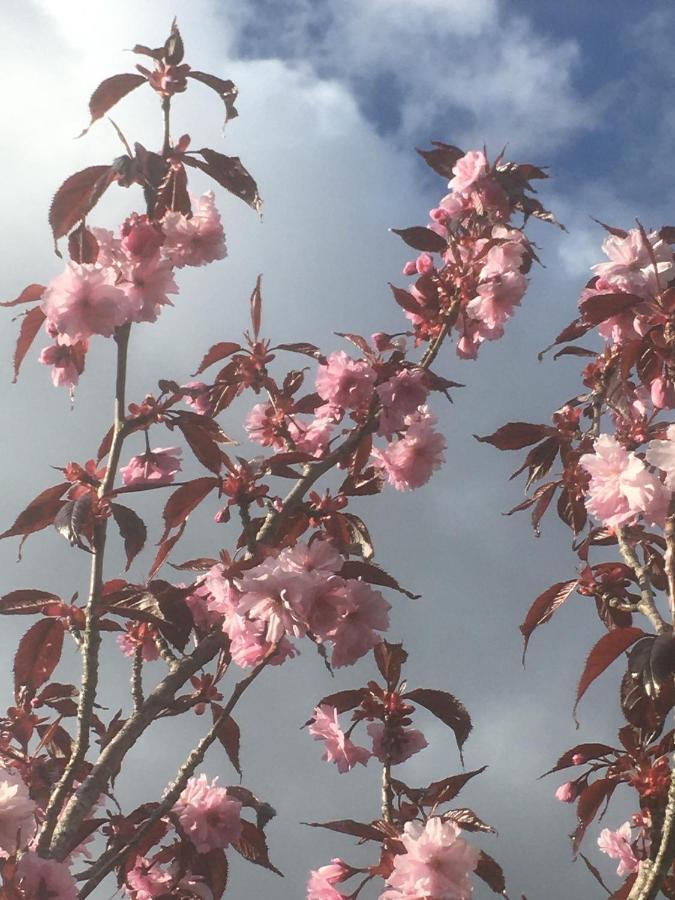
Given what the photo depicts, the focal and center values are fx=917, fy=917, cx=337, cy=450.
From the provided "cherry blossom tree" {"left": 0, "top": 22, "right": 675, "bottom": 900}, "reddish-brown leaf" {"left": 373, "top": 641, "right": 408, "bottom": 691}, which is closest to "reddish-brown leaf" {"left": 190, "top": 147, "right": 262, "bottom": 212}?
"cherry blossom tree" {"left": 0, "top": 22, "right": 675, "bottom": 900}

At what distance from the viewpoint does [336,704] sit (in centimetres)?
291

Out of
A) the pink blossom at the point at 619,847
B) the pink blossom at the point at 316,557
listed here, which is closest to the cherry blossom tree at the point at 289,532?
the pink blossom at the point at 316,557

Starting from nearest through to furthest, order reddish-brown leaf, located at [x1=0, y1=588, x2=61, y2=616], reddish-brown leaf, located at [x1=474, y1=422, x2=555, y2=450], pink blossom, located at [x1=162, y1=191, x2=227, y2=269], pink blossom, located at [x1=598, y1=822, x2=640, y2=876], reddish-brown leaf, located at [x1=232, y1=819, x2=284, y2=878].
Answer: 1. reddish-brown leaf, located at [x1=0, y1=588, x2=61, y2=616]
2. pink blossom, located at [x1=162, y1=191, x2=227, y2=269]
3. reddish-brown leaf, located at [x1=232, y1=819, x2=284, y2=878]
4. reddish-brown leaf, located at [x1=474, y1=422, x2=555, y2=450]
5. pink blossom, located at [x1=598, y1=822, x2=640, y2=876]

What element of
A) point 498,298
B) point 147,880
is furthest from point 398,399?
point 147,880

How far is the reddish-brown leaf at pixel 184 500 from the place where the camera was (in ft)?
8.46

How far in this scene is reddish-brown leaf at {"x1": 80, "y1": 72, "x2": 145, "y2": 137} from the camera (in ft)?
8.71

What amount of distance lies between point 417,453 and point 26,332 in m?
1.39

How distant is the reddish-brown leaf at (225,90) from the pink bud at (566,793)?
240 centimetres

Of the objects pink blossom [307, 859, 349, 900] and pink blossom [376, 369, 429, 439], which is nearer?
pink blossom [307, 859, 349, 900]

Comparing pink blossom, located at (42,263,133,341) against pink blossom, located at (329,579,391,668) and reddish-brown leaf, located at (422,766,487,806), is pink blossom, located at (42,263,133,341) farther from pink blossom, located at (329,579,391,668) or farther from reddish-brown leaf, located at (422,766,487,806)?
reddish-brown leaf, located at (422,766,487,806)

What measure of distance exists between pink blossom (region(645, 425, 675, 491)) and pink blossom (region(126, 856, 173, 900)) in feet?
6.53

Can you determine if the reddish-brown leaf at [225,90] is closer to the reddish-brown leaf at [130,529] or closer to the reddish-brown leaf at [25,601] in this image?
the reddish-brown leaf at [130,529]

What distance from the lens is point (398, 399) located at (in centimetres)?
304

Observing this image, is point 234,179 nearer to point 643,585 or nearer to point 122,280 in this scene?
point 122,280
